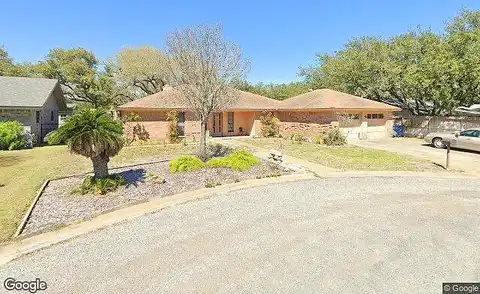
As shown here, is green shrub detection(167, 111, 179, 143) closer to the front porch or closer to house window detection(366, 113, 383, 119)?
the front porch

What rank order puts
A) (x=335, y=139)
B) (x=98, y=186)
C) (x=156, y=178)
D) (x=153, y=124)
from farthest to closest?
(x=153, y=124) → (x=335, y=139) → (x=156, y=178) → (x=98, y=186)

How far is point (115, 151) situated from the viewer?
9.24 metres

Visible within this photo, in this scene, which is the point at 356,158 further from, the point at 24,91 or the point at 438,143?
the point at 24,91

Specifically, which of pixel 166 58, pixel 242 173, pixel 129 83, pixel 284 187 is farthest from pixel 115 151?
pixel 129 83

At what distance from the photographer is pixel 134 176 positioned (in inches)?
428

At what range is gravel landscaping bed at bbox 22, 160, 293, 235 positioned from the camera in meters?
7.19

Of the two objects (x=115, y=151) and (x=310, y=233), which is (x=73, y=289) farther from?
(x=115, y=151)

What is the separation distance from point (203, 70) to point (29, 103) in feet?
44.2

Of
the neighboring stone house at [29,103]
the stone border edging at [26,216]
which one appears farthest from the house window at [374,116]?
the neighboring stone house at [29,103]

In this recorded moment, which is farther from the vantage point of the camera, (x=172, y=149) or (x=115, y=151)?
(x=172, y=149)

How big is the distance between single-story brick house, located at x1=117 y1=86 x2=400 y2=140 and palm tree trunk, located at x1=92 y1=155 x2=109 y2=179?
1027 cm

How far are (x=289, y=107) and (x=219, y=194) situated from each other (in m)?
16.4

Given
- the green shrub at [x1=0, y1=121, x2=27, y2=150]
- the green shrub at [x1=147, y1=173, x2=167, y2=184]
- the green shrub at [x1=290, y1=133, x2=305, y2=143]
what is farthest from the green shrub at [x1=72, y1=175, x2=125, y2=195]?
the green shrub at [x1=290, y1=133, x2=305, y2=143]

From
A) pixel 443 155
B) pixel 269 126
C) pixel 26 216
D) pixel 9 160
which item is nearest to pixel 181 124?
pixel 269 126
